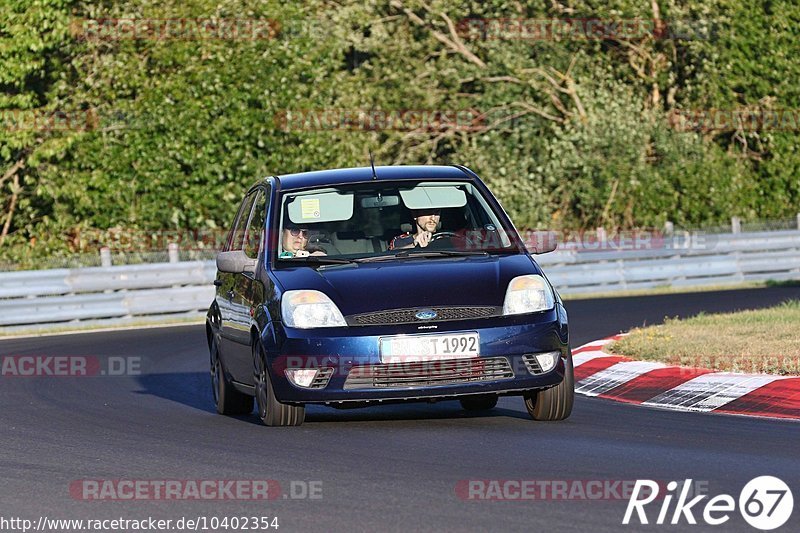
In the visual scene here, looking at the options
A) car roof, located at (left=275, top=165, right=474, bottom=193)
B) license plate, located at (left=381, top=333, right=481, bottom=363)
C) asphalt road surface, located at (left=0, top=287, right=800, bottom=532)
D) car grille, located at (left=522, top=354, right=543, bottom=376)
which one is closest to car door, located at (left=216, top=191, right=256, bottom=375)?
asphalt road surface, located at (left=0, top=287, right=800, bottom=532)

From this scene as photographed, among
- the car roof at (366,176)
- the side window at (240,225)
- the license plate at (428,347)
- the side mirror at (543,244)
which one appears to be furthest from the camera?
the side window at (240,225)

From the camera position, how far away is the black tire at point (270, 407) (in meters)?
9.77

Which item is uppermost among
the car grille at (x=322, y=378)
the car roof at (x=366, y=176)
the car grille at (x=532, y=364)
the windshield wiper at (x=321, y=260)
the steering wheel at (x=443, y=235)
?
the car roof at (x=366, y=176)

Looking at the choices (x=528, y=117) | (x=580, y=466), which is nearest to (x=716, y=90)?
(x=528, y=117)

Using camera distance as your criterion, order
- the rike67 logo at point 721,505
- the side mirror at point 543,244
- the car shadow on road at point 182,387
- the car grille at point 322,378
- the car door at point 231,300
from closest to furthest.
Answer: the rike67 logo at point 721,505 < the car grille at point 322,378 < the side mirror at point 543,244 < the car door at point 231,300 < the car shadow on road at point 182,387

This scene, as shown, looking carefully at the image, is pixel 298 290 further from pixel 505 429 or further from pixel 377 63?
pixel 377 63

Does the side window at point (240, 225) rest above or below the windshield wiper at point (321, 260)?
above

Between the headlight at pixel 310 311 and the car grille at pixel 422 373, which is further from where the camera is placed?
the headlight at pixel 310 311

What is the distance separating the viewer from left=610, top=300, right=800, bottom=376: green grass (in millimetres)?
11812

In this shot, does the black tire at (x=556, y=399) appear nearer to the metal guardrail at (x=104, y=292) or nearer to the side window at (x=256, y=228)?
the side window at (x=256, y=228)

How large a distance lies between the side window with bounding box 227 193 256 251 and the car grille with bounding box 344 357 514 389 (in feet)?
8.49

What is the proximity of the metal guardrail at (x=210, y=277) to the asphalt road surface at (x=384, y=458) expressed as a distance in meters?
11.2

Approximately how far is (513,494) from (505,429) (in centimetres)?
246

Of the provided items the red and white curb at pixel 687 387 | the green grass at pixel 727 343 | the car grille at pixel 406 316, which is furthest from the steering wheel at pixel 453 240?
the green grass at pixel 727 343
